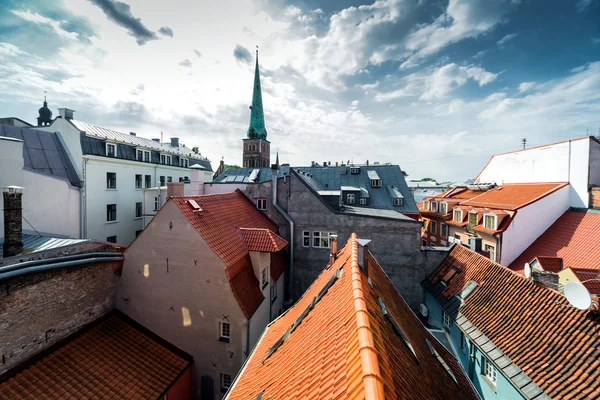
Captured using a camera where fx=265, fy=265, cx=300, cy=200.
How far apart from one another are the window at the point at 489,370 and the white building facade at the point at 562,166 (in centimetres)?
1910

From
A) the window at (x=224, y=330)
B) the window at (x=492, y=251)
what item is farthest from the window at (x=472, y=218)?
the window at (x=224, y=330)

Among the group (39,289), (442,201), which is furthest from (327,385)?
(442,201)

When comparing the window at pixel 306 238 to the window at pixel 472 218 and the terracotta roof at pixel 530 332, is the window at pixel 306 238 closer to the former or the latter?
the terracotta roof at pixel 530 332

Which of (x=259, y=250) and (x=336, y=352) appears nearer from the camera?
(x=336, y=352)

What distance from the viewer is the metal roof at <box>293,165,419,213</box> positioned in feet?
109

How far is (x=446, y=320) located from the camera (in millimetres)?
15367

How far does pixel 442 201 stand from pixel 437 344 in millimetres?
25955

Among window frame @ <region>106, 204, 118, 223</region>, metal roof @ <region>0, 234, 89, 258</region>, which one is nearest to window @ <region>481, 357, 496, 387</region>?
metal roof @ <region>0, 234, 89, 258</region>

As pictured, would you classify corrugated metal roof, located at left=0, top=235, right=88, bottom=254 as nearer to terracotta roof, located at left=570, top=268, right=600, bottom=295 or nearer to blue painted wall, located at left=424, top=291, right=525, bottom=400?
blue painted wall, located at left=424, top=291, right=525, bottom=400

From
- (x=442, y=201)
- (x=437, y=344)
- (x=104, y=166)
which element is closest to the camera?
(x=437, y=344)

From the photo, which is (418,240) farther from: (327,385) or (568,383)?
(327,385)

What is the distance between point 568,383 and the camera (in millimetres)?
8539

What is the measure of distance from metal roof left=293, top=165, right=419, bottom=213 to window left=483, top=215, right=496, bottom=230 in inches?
343

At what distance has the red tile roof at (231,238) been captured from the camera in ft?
39.8
